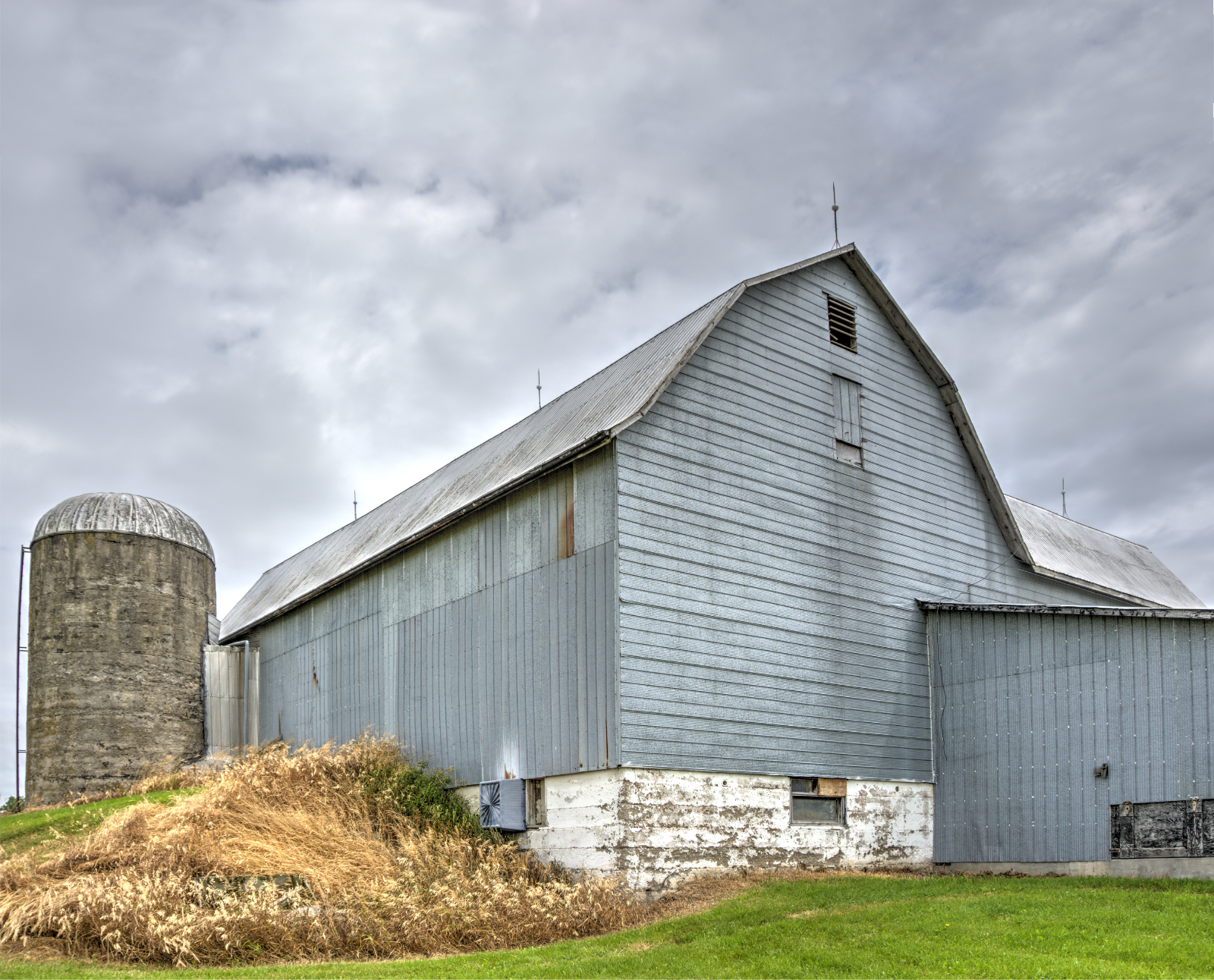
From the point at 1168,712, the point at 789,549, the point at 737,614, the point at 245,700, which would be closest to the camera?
the point at 1168,712

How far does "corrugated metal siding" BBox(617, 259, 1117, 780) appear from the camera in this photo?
14.8m

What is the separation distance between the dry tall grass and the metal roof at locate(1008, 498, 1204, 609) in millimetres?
13764

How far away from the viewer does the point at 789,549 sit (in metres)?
16.6

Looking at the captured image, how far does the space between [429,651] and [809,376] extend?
310 inches

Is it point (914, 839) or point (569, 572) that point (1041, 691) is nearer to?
point (914, 839)

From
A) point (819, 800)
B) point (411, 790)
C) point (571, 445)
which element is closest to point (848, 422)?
point (571, 445)

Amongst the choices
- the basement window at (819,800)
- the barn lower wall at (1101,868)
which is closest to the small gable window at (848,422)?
the basement window at (819,800)

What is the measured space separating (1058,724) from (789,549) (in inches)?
182

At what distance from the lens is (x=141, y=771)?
2350 cm

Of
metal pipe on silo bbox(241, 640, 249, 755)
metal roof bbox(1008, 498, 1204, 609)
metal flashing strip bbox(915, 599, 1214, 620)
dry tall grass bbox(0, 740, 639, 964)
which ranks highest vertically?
metal roof bbox(1008, 498, 1204, 609)

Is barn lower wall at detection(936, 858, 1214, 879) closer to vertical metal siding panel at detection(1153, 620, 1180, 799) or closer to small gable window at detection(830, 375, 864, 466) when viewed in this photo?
vertical metal siding panel at detection(1153, 620, 1180, 799)

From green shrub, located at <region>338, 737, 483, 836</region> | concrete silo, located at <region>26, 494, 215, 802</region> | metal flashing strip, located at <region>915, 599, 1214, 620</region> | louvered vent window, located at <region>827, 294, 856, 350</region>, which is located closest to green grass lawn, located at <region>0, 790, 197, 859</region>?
concrete silo, located at <region>26, 494, 215, 802</region>

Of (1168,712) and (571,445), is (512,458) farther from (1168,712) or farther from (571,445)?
(1168,712)

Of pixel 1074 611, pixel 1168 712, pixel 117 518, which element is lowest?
pixel 1168 712
